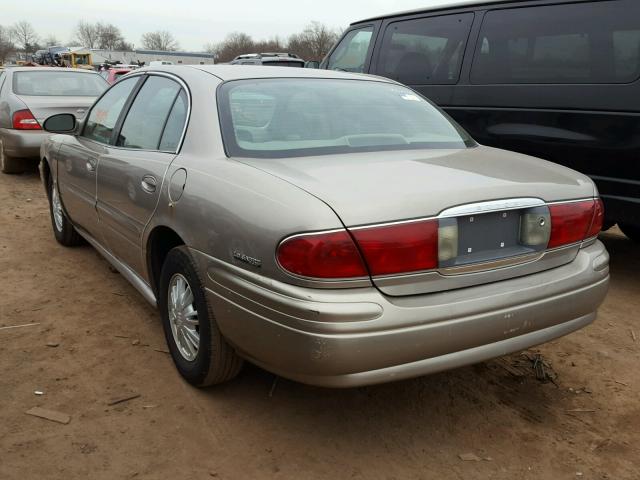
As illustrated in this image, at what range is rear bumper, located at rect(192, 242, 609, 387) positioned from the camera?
6.70ft

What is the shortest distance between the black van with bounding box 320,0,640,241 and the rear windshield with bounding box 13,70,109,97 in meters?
5.17

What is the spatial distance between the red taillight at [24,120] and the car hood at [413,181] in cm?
647

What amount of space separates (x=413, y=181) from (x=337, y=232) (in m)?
0.43

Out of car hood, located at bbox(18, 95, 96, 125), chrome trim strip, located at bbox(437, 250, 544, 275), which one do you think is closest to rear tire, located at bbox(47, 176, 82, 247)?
car hood, located at bbox(18, 95, 96, 125)

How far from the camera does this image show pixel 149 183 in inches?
116

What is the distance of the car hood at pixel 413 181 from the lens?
2117 millimetres

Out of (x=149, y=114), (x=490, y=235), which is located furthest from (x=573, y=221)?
(x=149, y=114)

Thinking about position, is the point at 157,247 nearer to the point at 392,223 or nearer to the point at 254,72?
the point at 254,72

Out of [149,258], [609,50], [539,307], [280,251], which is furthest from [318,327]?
[609,50]

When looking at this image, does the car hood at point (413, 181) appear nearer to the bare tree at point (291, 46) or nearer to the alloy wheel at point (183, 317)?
the alloy wheel at point (183, 317)

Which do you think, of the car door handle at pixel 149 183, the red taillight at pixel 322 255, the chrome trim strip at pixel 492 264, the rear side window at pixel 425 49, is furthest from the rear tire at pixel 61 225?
the chrome trim strip at pixel 492 264

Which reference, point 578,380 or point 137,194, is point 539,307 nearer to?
point 578,380

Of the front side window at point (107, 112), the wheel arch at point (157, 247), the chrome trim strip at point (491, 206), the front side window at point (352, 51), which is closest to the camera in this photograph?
the chrome trim strip at point (491, 206)

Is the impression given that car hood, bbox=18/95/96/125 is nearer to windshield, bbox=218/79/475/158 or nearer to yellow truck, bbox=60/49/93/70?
windshield, bbox=218/79/475/158
